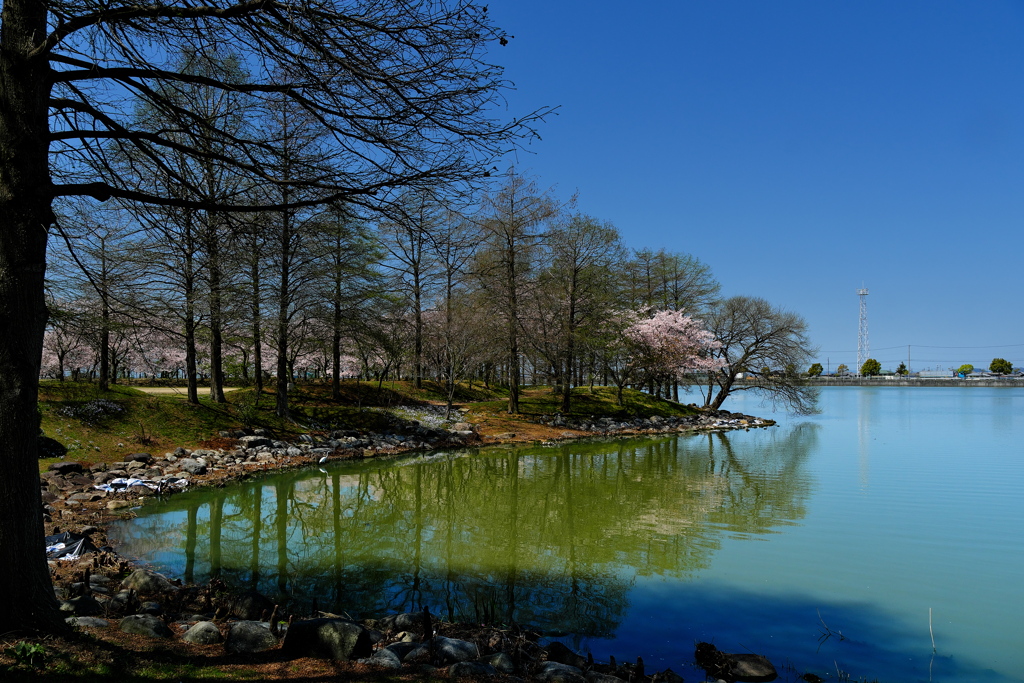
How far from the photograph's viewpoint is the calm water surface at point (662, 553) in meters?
6.22

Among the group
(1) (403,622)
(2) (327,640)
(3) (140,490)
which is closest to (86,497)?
(3) (140,490)

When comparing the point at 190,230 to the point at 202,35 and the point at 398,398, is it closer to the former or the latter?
the point at 202,35

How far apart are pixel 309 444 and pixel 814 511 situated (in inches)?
556

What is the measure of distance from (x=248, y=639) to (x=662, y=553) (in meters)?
6.22

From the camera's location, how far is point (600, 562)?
849 centimetres

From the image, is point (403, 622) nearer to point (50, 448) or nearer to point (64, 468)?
point (64, 468)

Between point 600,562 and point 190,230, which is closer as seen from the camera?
point 190,230

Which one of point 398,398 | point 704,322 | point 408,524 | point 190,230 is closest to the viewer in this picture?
point 190,230

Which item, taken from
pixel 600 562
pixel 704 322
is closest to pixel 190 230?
pixel 600 562

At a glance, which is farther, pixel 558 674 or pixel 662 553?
pixel 662 553

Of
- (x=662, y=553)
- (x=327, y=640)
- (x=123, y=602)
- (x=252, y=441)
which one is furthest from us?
(x=252, y=441)

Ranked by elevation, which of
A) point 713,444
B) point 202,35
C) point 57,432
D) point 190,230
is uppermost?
point 202,35

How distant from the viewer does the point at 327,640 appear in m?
4.64

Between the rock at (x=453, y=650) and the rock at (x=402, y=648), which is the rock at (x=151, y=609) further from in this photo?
the rock at (x=453, y=650)
